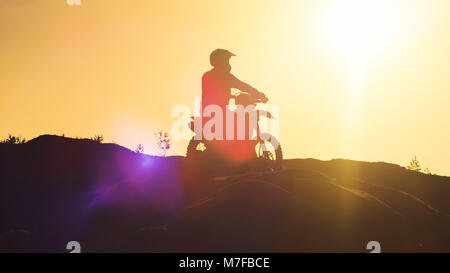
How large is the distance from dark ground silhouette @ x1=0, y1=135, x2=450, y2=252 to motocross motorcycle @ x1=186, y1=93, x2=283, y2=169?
336mm

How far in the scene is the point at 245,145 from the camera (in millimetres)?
16281

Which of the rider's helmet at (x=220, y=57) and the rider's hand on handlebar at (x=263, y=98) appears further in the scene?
the rider's hand on handlebar at (x=263, y=98)

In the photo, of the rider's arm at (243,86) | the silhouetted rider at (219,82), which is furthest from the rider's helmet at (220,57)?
the rider's arm at (243,86)

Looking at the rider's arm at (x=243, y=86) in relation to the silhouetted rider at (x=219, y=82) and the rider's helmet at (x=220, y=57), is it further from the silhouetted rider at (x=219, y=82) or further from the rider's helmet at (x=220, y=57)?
the rider's helmet at (x=220, y=57)

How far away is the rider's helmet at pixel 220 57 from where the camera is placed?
16328 mm

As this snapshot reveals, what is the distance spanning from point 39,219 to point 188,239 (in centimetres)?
652

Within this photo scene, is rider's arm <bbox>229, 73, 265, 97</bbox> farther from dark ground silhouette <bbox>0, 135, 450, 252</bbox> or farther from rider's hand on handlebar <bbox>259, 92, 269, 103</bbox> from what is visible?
dark ground silhouette <bbox>0, 135, 450, 252</bbox>

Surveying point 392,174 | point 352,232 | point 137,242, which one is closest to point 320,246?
point 352,232

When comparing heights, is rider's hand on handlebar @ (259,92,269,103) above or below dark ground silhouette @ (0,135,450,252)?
above

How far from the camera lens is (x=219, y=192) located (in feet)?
45.3

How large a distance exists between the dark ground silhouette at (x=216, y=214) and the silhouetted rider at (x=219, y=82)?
6.08ft

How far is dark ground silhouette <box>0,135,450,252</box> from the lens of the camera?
465 inches

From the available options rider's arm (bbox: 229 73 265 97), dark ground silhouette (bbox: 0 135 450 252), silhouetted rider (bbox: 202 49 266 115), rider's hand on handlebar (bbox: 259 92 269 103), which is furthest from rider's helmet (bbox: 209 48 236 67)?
dark ground silhouette (bbox: 0 135 450 252)

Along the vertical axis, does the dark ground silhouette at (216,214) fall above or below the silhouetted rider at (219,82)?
below
